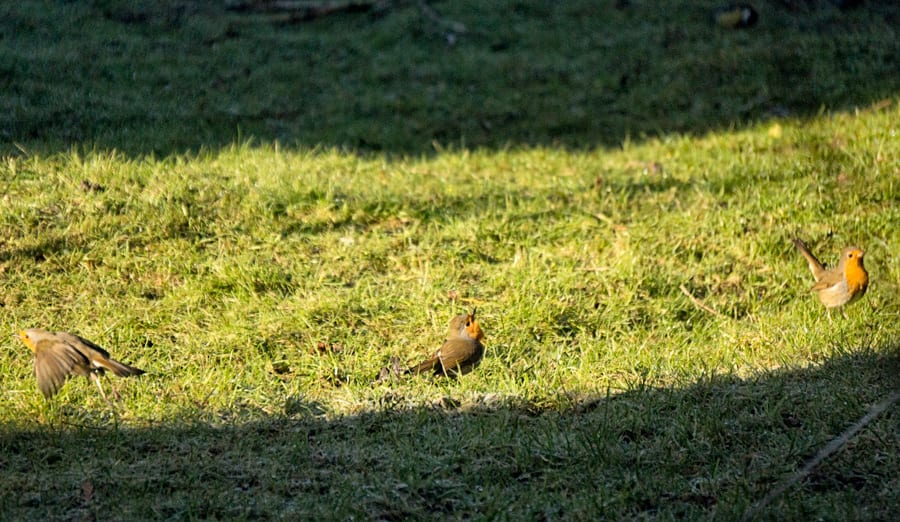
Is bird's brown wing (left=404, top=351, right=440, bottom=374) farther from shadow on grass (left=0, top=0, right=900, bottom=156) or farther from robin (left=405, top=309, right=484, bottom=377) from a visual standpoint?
shadow on grass (left=0, top=0, right=900, bottom=156)

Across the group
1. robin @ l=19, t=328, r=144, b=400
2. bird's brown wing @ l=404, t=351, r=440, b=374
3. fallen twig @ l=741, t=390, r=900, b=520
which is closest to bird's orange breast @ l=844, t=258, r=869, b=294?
fallen twig @ l=741, t=390, r=900, b=520

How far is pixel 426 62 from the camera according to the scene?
9617mm

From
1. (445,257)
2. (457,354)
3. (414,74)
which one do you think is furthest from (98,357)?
(414,74)

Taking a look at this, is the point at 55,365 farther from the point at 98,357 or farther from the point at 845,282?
the point at 845,282

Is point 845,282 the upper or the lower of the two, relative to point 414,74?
lower

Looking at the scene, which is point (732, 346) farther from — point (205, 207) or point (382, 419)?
point (205, 207)

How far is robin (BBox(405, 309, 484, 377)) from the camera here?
4594 mm

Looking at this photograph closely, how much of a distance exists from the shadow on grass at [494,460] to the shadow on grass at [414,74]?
3.42m

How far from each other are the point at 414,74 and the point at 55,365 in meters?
5.79

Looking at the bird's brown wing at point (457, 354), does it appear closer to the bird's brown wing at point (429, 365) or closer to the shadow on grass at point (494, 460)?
the bird's brown wing at point (429, 365)

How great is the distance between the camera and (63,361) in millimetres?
4164

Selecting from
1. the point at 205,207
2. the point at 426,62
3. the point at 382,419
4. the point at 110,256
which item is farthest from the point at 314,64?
the point at 382,419

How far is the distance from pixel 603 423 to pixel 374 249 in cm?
232

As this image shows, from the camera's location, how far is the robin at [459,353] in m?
4.59
